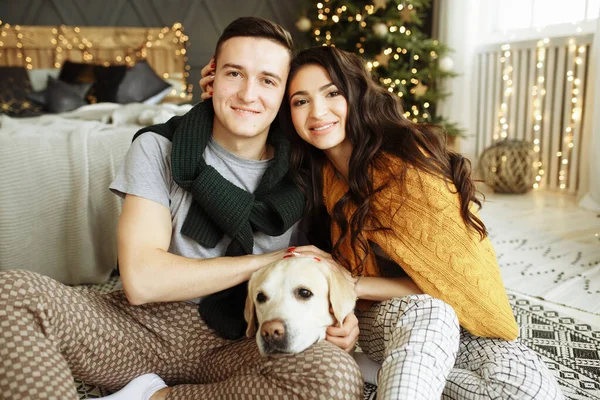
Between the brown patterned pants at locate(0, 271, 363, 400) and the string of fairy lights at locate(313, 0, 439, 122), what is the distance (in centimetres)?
339

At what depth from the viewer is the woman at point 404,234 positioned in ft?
3.97

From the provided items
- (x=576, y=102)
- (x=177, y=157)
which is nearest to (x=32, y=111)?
(x=177, y=157)

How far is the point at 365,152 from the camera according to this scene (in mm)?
1447

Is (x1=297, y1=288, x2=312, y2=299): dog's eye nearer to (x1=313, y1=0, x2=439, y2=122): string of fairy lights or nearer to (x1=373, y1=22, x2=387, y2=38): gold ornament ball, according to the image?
(x1=313, y1=0, x2=439, y2=122): string of fairy lights

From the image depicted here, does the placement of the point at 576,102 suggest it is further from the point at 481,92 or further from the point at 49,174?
the point at 49,174

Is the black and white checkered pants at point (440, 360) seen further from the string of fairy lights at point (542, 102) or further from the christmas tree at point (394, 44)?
the string of fairy lights at point (542, 102)

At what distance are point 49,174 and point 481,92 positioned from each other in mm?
4068

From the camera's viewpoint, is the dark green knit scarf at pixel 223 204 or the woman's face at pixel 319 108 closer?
the dark green knit scarf at pixel 223 204

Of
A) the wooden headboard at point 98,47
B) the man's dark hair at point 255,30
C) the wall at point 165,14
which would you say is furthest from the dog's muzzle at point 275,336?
the wall at point 165,14

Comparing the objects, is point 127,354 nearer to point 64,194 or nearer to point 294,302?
point 294,302

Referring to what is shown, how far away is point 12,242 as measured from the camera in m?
2.17

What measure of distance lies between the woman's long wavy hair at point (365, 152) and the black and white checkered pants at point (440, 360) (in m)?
0.22

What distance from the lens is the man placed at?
1.10m

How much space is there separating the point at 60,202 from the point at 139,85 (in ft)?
7.71
